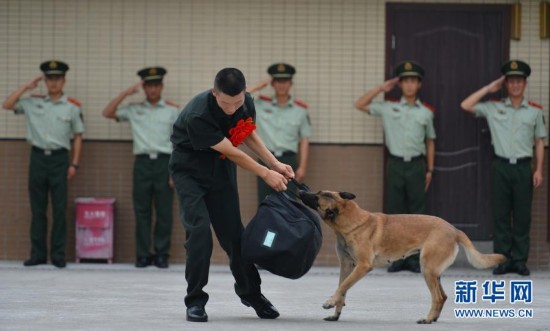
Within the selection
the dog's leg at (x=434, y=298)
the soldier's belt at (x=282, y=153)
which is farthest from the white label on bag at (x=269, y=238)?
the soldier's belt at (x=282, y=153)

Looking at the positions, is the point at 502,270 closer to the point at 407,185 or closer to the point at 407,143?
the point at 407,185

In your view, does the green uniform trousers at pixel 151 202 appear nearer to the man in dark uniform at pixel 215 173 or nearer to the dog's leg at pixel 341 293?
the man in dark uniform at pixel 215 173

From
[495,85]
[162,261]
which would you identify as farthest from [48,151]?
[495,85]

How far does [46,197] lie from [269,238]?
614 centimetres

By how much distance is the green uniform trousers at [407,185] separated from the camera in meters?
14.2

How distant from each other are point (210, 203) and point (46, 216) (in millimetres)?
5758

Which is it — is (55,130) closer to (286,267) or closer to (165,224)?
(165,224)

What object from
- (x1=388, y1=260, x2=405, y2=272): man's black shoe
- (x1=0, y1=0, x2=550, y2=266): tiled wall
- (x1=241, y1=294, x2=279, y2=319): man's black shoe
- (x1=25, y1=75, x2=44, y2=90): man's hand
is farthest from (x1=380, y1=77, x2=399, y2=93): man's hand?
(x1=241, y1=294, x2=279, y2=319): man's black shoe

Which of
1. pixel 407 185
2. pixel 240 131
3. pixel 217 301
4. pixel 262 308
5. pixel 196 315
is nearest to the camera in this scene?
pixel 240 131

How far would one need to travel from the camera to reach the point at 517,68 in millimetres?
13844

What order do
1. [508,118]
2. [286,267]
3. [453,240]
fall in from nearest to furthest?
1. [286,267]
2. [453,240]
3. [508,118]

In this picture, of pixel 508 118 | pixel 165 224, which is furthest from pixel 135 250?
pixel 508 118

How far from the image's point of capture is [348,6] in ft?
48.2

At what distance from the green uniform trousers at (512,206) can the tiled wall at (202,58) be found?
67 centimetres
